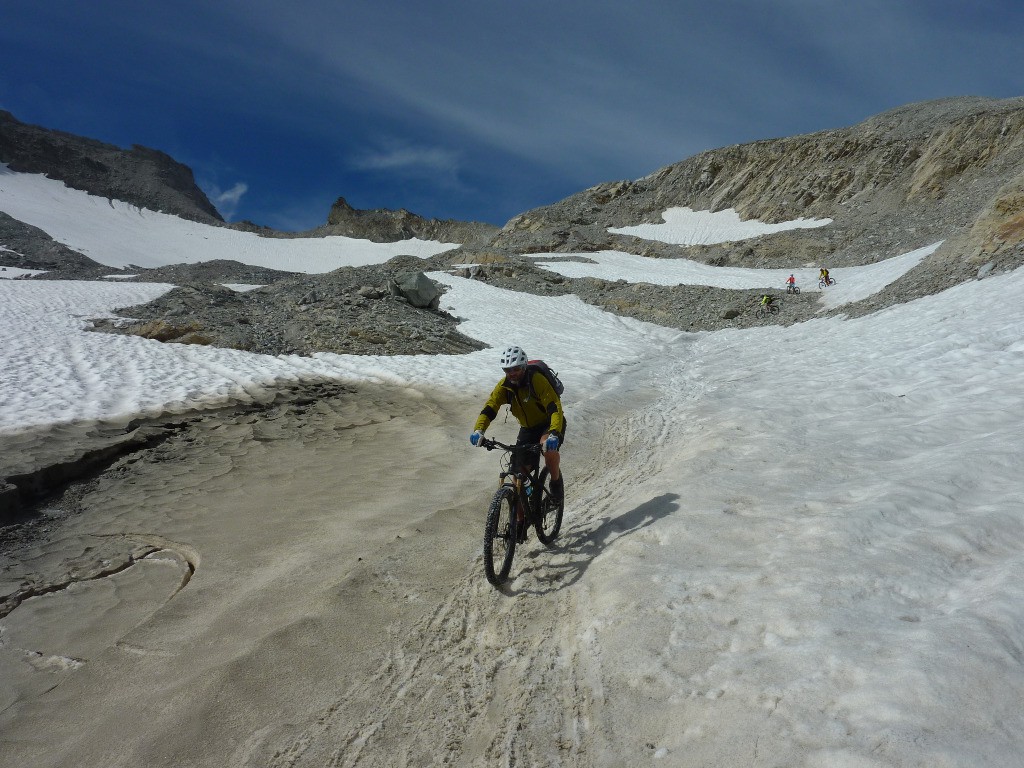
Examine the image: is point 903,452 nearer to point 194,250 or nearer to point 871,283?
point 871,283

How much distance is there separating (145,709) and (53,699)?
768mm

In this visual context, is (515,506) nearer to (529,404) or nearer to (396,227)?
(529,404)

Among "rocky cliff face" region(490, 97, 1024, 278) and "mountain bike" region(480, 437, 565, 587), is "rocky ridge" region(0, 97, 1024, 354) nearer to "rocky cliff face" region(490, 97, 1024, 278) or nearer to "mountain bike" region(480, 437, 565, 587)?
"rocky cliff face" region(490, 97, 1024, 278)

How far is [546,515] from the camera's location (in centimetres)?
646

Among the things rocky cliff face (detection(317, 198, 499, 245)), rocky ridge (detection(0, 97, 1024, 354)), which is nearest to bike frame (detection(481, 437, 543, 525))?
rocky ridge (detection(0, 97, 1024, 354))

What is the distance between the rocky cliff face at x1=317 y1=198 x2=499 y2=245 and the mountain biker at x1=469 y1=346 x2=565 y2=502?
10671cm

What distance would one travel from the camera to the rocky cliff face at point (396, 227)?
11094 cm

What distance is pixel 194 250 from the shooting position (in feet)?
275

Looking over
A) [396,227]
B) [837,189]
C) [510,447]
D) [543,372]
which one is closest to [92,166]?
[396,227]

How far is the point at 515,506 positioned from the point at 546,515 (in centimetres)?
73

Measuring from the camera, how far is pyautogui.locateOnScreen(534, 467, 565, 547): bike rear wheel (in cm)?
620

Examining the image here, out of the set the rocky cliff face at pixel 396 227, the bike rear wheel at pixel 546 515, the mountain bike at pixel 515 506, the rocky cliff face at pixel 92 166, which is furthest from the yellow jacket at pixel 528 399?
the rocky cliff face at pixel 92 166

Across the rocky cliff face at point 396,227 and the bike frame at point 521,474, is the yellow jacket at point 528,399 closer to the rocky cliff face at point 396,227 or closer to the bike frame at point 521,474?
the bike frame at point 521,474

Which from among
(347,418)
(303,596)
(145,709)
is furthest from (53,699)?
(347,418)
